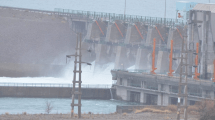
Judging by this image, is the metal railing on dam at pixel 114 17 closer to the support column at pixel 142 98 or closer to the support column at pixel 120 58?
the support column at pixel 120 58

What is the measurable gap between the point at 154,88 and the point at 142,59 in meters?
14.6

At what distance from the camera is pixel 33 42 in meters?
61.5

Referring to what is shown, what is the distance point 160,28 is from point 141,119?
3249 centimetres

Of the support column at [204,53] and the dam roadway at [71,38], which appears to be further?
the dam roadway at [71,38]

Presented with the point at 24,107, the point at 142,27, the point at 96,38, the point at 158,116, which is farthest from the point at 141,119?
the point at 96,38

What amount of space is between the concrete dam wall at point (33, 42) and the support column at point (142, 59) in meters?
12.6

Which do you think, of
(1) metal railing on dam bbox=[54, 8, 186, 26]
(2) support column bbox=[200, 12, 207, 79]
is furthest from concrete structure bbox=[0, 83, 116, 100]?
(1) metal railing on dam bbox=[54, 8, 186, 26]

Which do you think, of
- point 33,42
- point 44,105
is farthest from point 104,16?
point 44,105

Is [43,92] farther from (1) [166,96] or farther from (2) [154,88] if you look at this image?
(1) [166,96]

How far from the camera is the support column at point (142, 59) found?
176 ft

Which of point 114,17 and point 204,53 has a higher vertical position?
point 114,17

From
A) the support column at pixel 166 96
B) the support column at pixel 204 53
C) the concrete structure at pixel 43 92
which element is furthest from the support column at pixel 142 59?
the support column at pixel 166 96

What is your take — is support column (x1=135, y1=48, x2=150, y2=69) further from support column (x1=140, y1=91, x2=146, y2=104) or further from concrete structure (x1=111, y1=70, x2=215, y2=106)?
support column (x1=140, y1=91, x2=146, y2=104)

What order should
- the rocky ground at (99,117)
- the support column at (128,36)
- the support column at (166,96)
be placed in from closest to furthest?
1. the rocky ground at (99,117)
2. the support column at (166,96)
3. the support column at (128,36)
